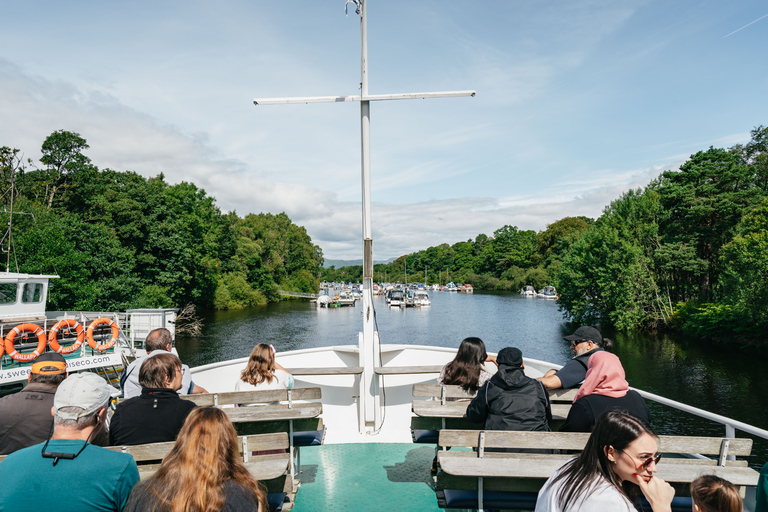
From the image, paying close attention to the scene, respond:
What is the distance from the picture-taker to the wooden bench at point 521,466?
9.43 ft

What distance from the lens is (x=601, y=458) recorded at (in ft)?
6.30

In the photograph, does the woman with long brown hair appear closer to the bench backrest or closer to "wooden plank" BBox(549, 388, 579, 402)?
"wooden plank" BBox(549, 388, 579, 402)

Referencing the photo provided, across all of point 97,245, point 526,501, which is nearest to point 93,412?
point 526,501

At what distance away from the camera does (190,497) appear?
177 cm

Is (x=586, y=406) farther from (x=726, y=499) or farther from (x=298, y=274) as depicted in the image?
(x=298, y=274)

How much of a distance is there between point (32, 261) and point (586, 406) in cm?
3307

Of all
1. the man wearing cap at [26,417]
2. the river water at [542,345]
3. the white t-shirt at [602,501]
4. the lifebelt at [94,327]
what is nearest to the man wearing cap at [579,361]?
the white t-shirt at [602,501]

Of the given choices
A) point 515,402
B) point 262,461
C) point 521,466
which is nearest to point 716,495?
point 521,466

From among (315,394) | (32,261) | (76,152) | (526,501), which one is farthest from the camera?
(76,152)

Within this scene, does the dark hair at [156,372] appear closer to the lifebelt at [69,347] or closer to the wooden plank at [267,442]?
the wooden plank at [267,442]

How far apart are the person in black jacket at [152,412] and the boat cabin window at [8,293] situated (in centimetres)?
1533

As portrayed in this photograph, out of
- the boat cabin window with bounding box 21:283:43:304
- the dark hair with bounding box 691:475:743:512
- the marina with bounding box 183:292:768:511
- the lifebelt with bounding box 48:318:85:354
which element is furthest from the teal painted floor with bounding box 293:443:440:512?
the boat cabin window with bounding box 21:283:43:304

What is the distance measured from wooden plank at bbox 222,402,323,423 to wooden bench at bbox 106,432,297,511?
17.9 inches

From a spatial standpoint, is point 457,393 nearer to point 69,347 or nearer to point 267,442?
point 267,442
